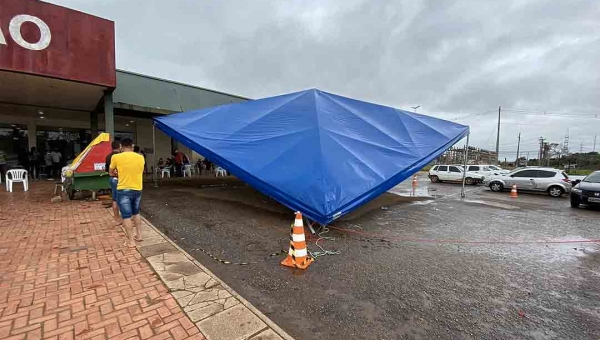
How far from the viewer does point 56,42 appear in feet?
27.5

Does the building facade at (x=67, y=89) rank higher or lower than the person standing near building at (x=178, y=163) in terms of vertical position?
higher

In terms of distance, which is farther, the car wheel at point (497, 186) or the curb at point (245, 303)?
the car wheel at point (497, 186)

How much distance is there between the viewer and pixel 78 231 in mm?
5105

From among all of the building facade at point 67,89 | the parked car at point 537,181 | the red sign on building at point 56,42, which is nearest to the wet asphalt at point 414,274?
the red sign on building at point 56,42

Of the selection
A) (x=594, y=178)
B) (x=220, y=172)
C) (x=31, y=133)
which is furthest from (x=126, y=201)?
(x=31, y=133)

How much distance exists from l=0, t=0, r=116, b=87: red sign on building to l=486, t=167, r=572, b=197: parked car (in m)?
18.8

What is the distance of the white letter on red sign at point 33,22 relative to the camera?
7738mm

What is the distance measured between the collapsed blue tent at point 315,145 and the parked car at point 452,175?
10.1m

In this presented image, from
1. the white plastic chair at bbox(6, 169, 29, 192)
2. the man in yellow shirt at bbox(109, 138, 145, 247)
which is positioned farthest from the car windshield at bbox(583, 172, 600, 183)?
the white plastic chair at bbox(6, 169, 29, 192)

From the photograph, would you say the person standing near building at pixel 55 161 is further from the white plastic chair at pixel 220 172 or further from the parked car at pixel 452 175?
the parked car at pixel 452 175

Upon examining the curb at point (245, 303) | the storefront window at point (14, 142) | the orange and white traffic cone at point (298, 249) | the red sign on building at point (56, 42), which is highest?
the red sign on building at point (56, 42)

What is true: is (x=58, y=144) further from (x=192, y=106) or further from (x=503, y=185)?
(x=503, y=185)

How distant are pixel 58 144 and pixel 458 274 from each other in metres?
20.3

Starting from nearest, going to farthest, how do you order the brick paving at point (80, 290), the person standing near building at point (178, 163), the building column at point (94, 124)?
the brick paving at point (80, 290) < the building column at point (94, 124) < the person standing near building at point (178, 163)
